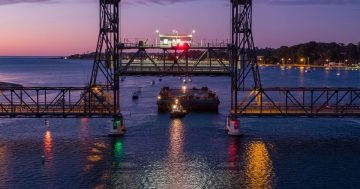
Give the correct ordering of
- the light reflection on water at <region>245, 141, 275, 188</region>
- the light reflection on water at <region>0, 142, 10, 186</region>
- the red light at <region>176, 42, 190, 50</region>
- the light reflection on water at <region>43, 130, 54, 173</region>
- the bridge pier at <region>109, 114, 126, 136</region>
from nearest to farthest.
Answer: the light reflection on water at <region>245, 141, 275, 188</region>, the light reflection on water at <region>0, 142, 10, 186</region>, the light reflection on water at <region>43, 130, 54, 173</region>, the bridge pier at <region>109, 114, 126, 136</region>, the red light at <region>176, 42, 190, 50</region>

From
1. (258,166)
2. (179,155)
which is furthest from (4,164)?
(258,166)

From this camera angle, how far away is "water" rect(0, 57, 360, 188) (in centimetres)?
4669

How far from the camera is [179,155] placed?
56.6 metres

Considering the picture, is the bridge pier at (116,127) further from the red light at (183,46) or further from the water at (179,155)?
the red light at (183,46)

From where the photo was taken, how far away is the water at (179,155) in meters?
46.7

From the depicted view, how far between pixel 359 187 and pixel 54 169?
26.3 m

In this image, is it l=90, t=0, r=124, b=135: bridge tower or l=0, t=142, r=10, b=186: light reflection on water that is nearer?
l=0, t=142, r=10, b=186: light reflection on water

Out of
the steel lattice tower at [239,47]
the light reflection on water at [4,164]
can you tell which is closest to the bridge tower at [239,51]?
the steel lattice tower at [239,47]

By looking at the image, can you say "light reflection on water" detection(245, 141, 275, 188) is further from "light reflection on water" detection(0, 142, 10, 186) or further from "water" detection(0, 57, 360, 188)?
"light reflection on water" detection(0, 142, 10, 186)

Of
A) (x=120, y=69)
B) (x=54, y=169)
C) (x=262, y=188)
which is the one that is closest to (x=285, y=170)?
(x=262, y=188)

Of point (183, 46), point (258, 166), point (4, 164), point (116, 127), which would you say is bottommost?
point (258, 166)

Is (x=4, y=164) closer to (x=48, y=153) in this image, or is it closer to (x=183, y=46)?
(x=48, y=153)

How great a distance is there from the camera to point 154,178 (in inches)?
1865

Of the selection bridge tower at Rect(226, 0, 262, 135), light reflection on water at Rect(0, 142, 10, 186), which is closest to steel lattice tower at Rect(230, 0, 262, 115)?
bridge tower at Rect(226, 0, 262, 135)
